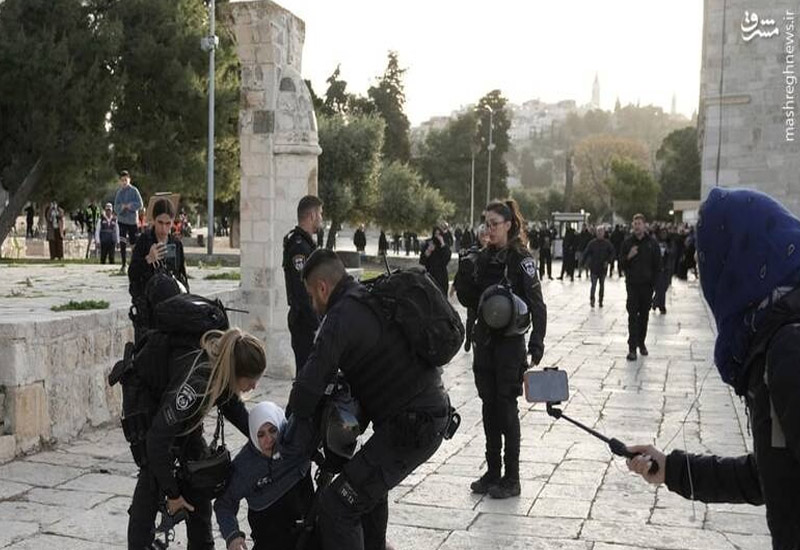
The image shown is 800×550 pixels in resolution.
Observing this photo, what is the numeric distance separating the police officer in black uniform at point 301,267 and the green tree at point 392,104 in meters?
51.8

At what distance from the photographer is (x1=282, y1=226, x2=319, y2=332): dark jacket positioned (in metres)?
6.98

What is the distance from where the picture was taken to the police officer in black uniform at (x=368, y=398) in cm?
308

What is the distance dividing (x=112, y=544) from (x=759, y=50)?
1863cm

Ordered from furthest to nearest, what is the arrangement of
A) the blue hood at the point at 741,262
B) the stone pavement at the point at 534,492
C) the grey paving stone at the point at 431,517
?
the grey paving stone at the point at 431,517 → the stone pavement at the point at 534,492 → the blue hood at the point at 741,262

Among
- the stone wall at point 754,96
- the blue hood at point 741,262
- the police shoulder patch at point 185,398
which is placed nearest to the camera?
the blue hood at point 741,262

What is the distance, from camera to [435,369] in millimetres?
3240

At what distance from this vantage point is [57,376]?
257 inches

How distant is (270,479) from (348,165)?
32696 mm

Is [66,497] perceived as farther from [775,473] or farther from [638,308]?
[638,308]

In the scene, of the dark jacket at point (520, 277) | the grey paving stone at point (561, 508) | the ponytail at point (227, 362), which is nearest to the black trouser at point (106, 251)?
the dark jacket at point (520, 277)

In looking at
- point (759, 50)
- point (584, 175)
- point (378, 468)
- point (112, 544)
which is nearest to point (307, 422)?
point (378, 468)

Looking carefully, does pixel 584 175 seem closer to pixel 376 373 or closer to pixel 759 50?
pixel 759 50

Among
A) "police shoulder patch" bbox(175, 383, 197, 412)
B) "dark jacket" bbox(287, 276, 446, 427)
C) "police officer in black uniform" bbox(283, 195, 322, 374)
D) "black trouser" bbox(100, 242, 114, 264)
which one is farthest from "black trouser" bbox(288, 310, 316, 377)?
"black trouser" bbox(100, 242, 114, 264)

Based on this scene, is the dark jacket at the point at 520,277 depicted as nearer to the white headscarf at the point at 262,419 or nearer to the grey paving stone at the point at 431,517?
the grey paving stone at the point at 431,517
